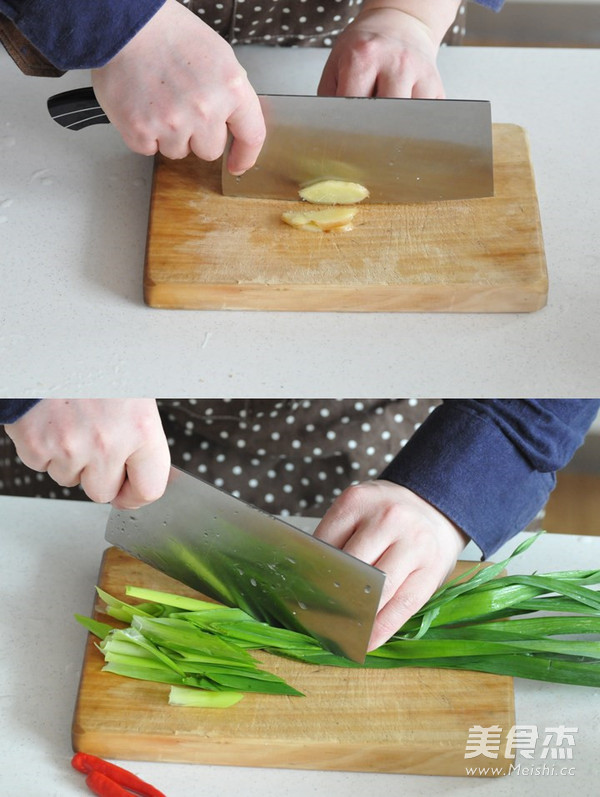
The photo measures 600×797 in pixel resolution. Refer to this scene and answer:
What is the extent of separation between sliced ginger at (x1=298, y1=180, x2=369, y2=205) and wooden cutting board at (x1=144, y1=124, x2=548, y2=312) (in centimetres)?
1

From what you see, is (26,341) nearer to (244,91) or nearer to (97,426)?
(97,426)

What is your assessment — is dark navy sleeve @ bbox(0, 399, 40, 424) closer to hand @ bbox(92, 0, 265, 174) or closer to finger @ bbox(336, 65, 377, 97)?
hand @ bbox(92, 0, 265, 174)

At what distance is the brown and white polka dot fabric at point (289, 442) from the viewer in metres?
1.14

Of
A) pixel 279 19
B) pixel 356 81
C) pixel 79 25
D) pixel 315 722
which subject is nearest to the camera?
pixel 79 25

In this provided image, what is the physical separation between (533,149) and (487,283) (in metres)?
0.23

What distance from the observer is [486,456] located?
3.35 feet

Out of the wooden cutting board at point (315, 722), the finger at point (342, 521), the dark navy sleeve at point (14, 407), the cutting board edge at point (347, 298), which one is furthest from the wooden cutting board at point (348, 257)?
the wooden cutting board at point (315, 722)

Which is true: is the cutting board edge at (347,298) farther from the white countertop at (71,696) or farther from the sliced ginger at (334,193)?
the white countertop at (71,696)

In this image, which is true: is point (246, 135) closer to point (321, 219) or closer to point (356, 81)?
point (321, 219)

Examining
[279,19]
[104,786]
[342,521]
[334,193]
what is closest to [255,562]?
[342,521]

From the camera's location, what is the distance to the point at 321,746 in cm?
86

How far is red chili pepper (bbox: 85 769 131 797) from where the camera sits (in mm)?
832

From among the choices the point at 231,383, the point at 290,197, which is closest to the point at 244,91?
the point at 290,197

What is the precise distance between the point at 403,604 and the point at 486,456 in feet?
0.60
